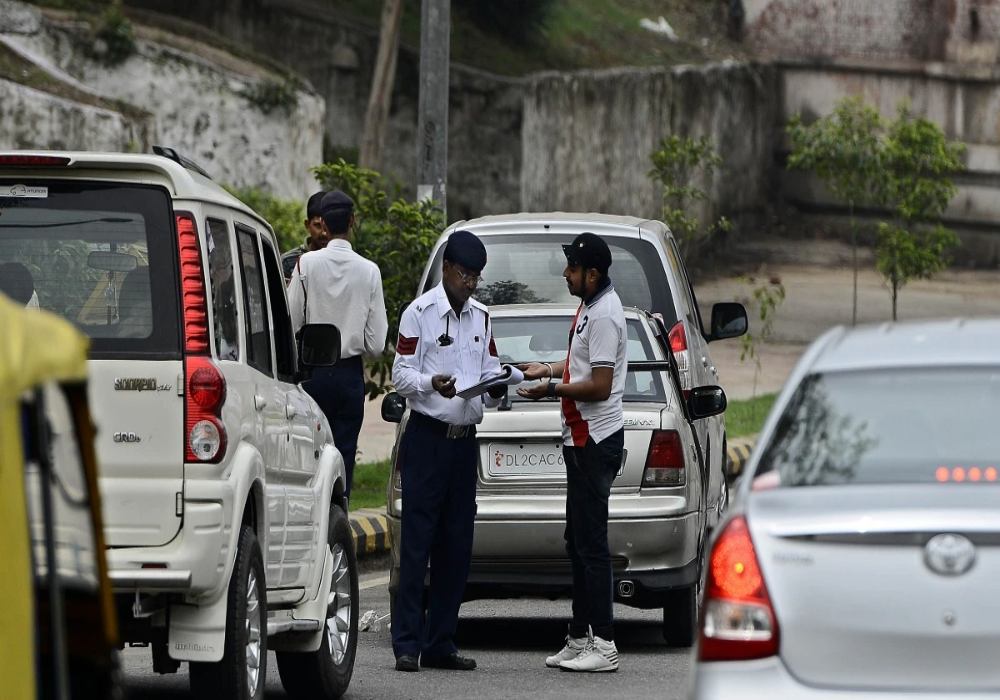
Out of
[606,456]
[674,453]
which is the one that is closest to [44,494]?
[606,456]

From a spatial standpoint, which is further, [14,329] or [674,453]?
[674,453]

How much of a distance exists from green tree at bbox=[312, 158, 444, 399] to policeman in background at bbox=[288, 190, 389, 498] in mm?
3087

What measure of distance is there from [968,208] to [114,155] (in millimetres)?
34643

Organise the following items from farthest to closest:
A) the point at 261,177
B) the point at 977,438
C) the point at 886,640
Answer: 1. the point at 261,177
2. the point at 977,438
3. the point at 886,640

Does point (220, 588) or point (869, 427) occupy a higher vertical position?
point (869, 427)

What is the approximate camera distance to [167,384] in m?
5.83

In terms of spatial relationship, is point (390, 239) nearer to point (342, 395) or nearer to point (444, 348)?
point (342, 395)

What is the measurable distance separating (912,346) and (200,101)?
Result: 17864 mm

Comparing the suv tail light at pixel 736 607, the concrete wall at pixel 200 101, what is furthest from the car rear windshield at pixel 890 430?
the concrete wall at pixel 200 101

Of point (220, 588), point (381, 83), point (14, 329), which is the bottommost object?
point (220, 588)

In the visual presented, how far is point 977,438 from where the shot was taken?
4992 mm

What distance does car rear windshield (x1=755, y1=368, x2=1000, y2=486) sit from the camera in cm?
490

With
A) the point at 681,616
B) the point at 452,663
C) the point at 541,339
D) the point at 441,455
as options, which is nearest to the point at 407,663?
the point at 452,663

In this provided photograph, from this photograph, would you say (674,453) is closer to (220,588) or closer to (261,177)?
(220,588)
